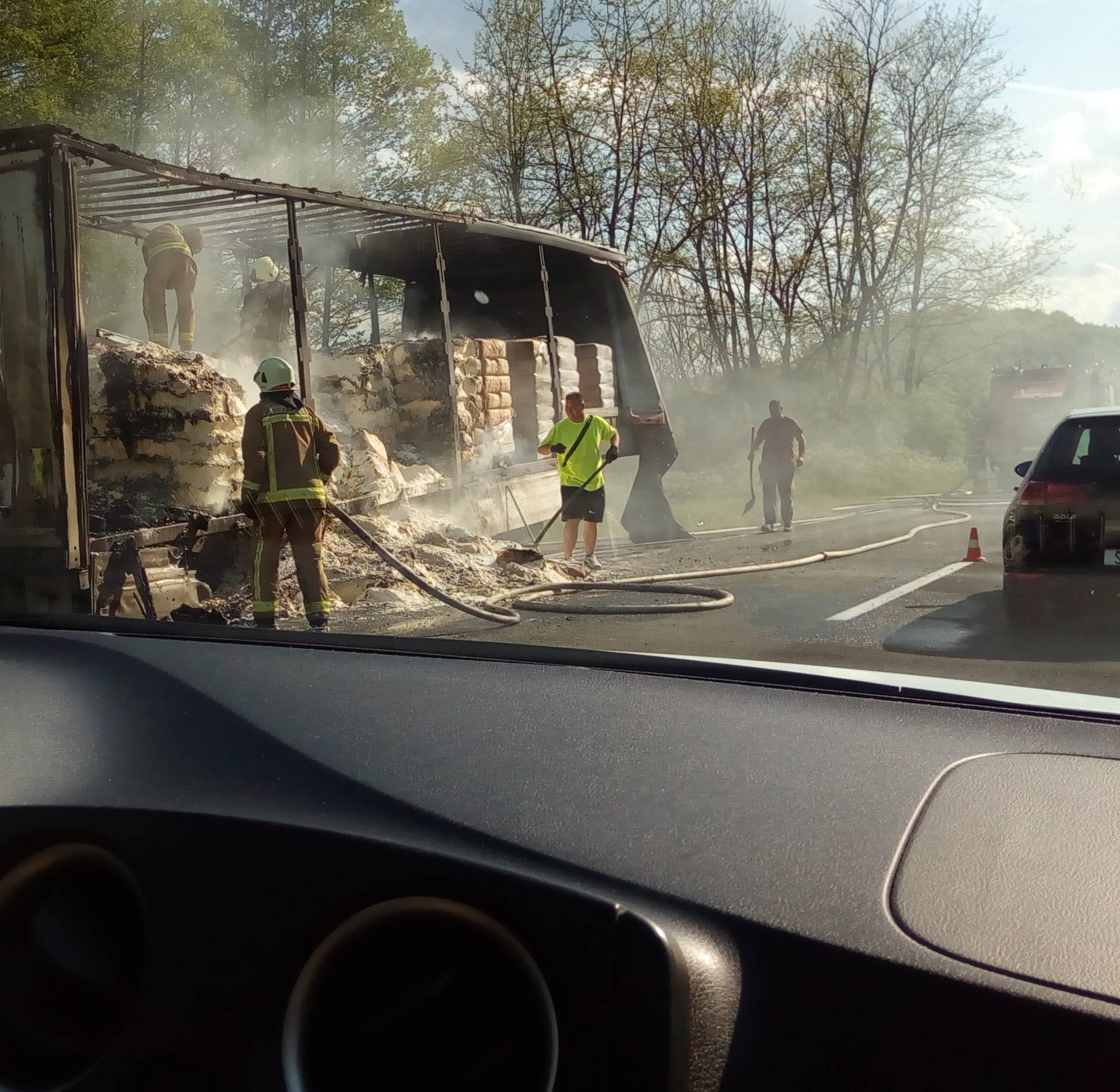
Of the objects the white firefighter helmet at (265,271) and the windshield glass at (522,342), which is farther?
the white firefighter helmet at (265,271)

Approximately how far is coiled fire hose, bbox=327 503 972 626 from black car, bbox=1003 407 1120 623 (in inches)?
45.6

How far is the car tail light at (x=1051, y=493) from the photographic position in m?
4.66

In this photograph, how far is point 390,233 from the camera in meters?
11.7

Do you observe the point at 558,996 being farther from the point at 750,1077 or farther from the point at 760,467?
the point at 760,467

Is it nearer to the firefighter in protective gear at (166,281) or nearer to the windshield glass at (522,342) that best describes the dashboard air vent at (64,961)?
the windshield glass at (522,342)

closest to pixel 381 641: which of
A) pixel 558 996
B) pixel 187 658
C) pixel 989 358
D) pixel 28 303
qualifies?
pixel 187 658

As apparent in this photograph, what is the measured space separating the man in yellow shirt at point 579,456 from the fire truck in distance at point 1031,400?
66.9 feet

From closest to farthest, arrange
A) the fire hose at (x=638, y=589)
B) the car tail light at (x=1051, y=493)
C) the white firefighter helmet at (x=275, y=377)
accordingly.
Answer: the fire hose at (x=638, y=589)
the car tail light at (x=1051, y=493)
the white firefighter helmet at (x=275, y=377)

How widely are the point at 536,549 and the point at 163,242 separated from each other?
428 cm

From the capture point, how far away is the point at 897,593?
572cm

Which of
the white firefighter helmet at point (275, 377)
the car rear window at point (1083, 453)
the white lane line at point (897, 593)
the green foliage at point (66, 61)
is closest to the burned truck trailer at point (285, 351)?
the white firefighter helmet at point (275, 377)

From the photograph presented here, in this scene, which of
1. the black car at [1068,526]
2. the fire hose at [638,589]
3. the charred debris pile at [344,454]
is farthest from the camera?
the charred debris pile at [344,454]

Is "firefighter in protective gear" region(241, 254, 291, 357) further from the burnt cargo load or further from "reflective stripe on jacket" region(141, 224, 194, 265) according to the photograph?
the burnt cargo load

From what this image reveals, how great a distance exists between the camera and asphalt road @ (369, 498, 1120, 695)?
211cm
